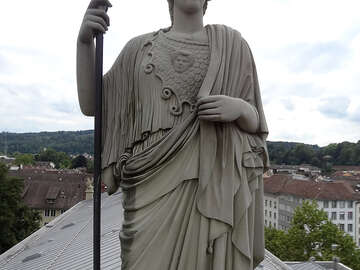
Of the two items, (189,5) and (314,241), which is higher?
(189,5)

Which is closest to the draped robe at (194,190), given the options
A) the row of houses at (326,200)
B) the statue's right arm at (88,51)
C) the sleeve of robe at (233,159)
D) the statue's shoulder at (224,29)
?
the sleeve of robe at (233,159)

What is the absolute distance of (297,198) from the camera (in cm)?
5669

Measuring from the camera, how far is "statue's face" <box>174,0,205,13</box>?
11.5ft

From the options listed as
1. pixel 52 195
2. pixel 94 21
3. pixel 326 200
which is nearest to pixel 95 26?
pixel 94 21

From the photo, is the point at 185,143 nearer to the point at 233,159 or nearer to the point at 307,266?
the point at 233,159

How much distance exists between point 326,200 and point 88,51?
55.0 metres

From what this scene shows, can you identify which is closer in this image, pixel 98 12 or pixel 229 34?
pixel 98 12

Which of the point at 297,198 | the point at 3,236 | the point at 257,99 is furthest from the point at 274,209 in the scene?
the point at 257,99

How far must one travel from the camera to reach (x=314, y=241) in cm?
3062

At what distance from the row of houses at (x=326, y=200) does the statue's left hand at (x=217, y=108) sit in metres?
53.4

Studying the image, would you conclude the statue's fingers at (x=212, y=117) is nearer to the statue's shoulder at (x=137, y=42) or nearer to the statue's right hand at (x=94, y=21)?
the statue's shoulder at (x=137, y=42)

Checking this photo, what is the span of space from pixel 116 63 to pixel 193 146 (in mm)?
1060

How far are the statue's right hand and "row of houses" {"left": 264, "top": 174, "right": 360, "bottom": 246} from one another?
53551 millimetres

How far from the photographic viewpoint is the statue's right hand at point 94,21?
11.2ft
